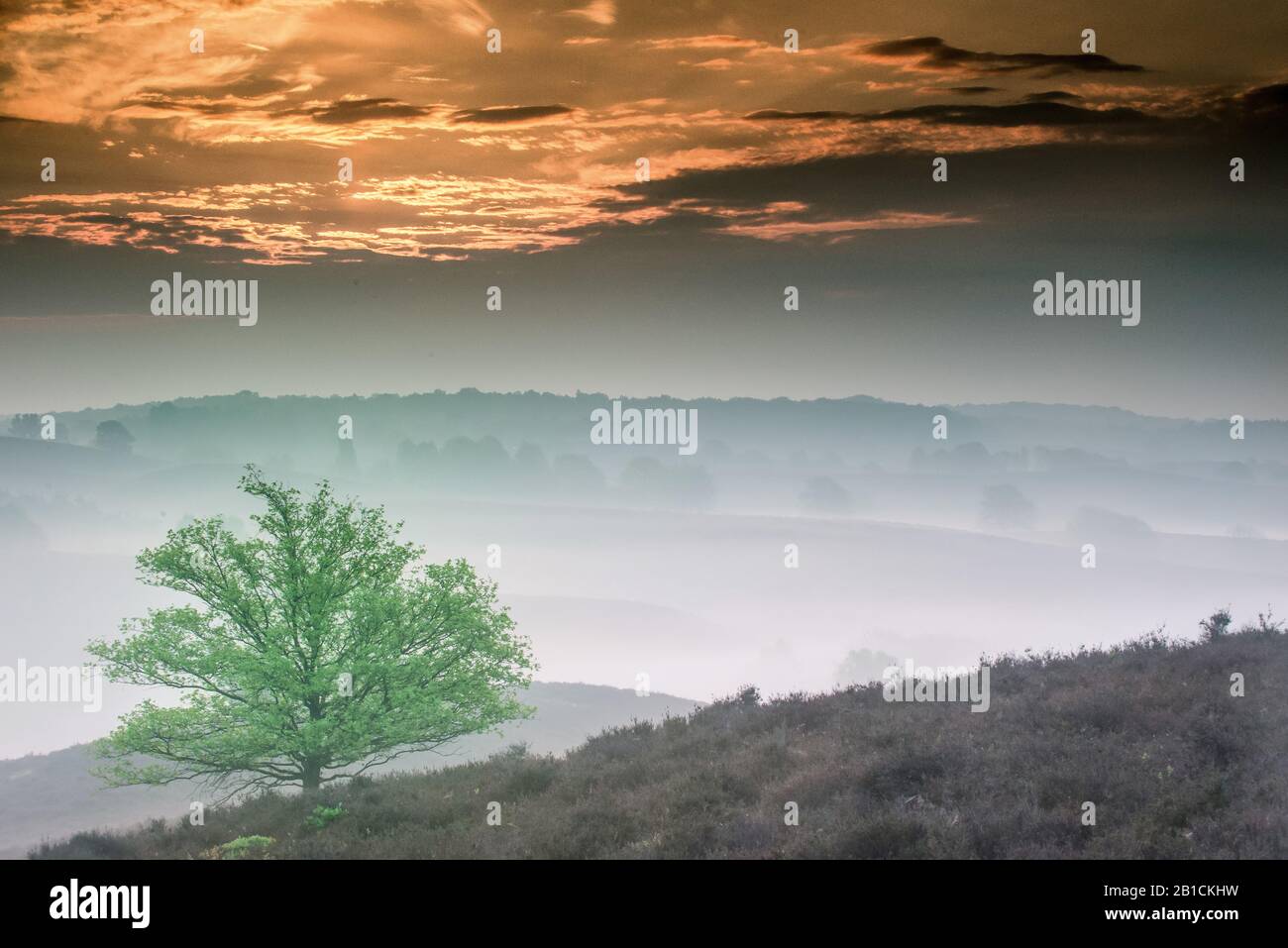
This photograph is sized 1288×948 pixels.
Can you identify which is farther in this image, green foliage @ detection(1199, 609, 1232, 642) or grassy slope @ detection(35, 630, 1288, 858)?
green foliage @ detection(1199, 609, 1232, 642)

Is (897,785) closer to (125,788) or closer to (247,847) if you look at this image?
(247,847)

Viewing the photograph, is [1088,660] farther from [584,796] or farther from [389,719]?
[389,719]

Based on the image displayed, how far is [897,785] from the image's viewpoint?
1230 centimetres

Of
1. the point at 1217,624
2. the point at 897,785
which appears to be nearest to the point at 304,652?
the point at 897,785

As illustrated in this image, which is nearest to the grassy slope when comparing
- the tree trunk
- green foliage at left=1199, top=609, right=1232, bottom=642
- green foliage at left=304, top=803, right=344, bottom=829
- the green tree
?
green foliage at left=304, top=803, right=344, bottom=829

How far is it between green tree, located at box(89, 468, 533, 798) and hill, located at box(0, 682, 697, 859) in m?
28.8

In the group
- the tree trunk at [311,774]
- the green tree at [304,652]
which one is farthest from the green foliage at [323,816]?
the tree trunk at [311,774]

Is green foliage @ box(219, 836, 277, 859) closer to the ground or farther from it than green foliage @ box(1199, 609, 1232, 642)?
closer to the ground

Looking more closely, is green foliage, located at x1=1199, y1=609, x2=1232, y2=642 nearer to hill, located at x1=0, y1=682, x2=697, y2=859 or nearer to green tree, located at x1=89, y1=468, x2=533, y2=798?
green tree, located at x1=89, y1=468, x2=533, y2=798

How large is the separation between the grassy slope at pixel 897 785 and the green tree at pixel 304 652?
15.0 feet

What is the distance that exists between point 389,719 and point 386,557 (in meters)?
4.66

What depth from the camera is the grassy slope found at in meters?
10.4

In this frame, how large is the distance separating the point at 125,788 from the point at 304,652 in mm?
67067
